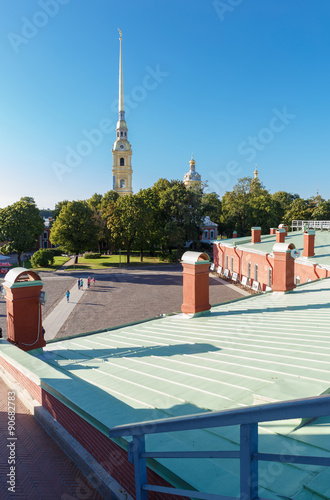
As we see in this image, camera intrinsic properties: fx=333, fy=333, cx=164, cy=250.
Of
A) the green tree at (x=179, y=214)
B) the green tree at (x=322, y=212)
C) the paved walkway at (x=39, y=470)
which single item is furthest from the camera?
the green tree at (x=322, y=212)

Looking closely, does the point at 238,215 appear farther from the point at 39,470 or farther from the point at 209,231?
the point at 39,470

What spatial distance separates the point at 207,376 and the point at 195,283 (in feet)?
15.5

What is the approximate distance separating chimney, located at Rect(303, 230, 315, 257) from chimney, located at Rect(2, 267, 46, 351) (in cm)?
1702

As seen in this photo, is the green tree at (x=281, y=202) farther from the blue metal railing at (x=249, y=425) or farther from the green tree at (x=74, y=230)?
the blue metal railing at (x=249, y=425)

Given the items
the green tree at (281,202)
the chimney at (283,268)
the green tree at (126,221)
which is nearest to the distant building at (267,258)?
the chimney at (283,268)

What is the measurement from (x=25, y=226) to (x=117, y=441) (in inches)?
1524

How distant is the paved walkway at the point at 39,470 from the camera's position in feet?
11.4

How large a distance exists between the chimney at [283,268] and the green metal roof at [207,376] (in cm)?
268

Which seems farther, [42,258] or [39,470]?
[42,258]

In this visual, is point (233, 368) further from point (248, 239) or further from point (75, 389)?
point (248, 239)

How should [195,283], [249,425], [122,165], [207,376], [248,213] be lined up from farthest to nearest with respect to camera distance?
1. [122,165]
2. [248,213]
3. [195,283]
4. [207,376]
5. [249,425]

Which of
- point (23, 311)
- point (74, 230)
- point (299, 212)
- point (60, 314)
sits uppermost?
point (299, 212)

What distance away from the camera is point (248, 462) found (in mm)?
1692

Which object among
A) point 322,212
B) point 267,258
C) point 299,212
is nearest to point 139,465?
point 267,258
